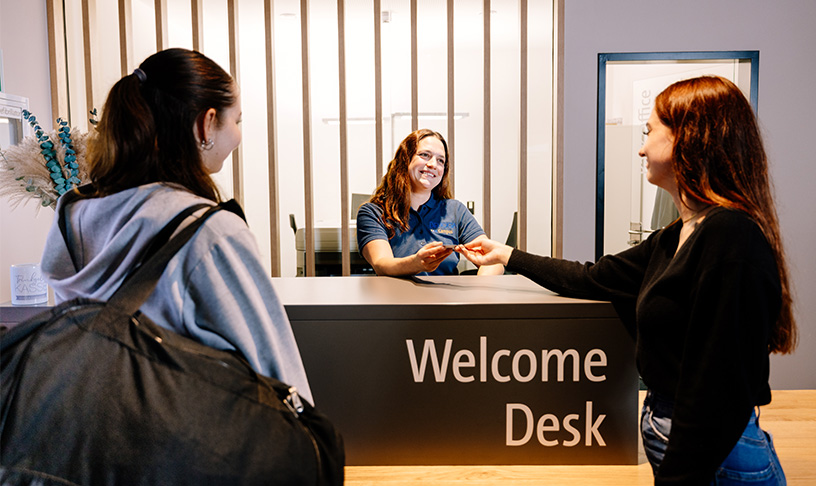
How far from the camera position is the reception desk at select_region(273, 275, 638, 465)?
1426 millimetres

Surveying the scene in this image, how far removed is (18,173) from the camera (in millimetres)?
1868

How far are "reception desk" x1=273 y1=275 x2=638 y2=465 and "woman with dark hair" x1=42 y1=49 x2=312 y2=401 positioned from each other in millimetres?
526

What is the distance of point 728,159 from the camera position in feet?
3.59

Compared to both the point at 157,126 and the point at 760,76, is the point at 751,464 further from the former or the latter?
the point at 760,76

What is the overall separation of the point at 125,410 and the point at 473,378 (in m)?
0.91

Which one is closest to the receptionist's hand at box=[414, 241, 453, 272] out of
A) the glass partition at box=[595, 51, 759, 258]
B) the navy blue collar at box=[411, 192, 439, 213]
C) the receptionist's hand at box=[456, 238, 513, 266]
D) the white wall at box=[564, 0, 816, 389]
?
the receptionist's hand at box=[456, 238, 513, 266]

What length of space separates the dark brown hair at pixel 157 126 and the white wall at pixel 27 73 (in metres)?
2.92

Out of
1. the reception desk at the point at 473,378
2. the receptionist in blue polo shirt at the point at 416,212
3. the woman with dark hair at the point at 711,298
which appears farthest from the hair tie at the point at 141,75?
the receptionist in blue polo shirt at the point at 416,212

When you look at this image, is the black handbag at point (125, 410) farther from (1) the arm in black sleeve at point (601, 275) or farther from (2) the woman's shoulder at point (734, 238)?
(1) the arm in black sleeve at point (601, 275)

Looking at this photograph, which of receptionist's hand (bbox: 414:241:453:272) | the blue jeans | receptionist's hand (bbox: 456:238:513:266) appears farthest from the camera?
receptionist's hand (bbox: 414:241:453:272)

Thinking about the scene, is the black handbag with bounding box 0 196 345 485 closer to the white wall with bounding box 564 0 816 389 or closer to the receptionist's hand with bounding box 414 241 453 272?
the receptionist's hand with bounding box 414 241 453 272

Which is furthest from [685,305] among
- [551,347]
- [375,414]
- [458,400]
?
[375,414]

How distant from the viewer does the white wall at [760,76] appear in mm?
3402

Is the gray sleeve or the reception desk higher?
the gray sleeve
